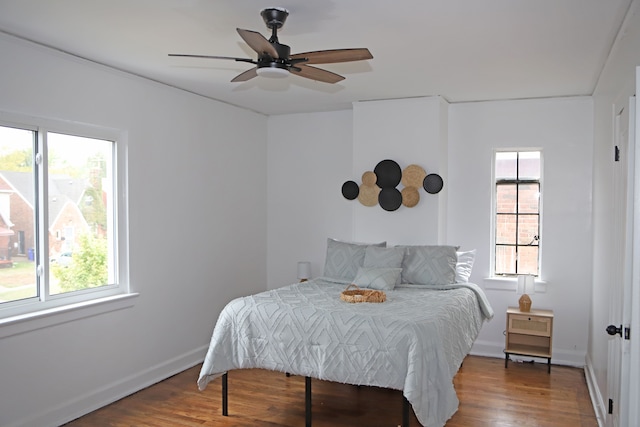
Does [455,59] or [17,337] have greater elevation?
[455,59]

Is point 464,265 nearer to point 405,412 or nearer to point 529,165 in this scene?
point 529,165

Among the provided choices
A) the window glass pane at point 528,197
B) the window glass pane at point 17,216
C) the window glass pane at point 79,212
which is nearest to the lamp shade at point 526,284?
the window glass pane at point 528,197

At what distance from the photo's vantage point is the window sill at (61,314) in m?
3.34

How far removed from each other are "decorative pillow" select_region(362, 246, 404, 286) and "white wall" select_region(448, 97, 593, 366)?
3.40ft

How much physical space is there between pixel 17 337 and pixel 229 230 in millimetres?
2575

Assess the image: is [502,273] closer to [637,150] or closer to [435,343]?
[435,343]

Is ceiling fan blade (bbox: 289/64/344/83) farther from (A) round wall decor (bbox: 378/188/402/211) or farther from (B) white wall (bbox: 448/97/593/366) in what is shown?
(B) white wall (bbox: 448/97/593/366)

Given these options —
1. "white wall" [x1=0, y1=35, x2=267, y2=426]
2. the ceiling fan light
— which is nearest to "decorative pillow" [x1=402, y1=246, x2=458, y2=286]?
"white wall" [x1=0, y1=35, x2=267, y2=426]

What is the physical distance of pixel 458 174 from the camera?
556 cm

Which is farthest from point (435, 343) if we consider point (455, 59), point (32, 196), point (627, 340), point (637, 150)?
point (32, 196)

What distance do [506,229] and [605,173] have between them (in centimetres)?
167

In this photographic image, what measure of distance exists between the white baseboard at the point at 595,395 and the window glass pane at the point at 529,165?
1838 millimetres

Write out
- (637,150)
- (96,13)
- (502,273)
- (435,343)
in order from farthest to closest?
1. (502,273)
2. (435,343)
3. (96,13)
4. (637,150)

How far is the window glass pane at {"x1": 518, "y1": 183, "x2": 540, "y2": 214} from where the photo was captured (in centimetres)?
539
